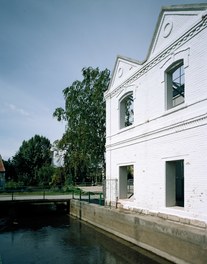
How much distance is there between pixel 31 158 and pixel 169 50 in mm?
49322

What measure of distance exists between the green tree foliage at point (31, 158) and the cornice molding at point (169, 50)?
41.5 meters

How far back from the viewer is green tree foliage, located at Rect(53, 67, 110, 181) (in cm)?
2367

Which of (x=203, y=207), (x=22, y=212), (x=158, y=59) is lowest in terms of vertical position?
(x=22, y=212)

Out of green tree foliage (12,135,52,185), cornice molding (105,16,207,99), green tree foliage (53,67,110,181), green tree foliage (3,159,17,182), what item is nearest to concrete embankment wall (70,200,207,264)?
cornice molding (105,16,207,99)

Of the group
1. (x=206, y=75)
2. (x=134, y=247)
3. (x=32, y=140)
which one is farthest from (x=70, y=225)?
(x=32, y=140)

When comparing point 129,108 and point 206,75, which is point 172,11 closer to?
point 206,75

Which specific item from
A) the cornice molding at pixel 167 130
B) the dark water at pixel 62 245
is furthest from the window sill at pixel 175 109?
the dark water at pixel 62 245

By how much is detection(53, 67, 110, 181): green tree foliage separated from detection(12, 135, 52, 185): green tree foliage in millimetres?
29486

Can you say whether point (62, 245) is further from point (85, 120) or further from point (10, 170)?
point (10, 170)

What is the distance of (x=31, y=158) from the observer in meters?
56.8

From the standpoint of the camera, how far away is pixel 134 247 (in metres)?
10.6

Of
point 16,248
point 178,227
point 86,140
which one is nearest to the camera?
point 178,227

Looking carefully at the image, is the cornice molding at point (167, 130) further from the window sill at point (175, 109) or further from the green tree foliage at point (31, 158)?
the green tree foliage at point (31, 158)

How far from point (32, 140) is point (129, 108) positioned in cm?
3931
